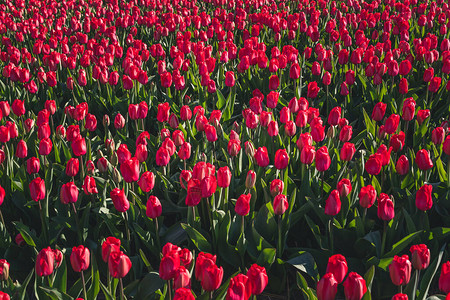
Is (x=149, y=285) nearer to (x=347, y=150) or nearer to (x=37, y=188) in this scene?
(x=37, y=188)

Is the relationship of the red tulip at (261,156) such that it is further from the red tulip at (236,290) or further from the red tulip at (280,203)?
the red tulip at (236,290)

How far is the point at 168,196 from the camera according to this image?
2.96m

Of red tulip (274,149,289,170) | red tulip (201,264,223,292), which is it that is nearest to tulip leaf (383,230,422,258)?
red tulip (274,149,289,170)

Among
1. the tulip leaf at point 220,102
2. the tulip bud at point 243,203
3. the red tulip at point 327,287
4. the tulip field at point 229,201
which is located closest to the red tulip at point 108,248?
the tulip field at point 229,201

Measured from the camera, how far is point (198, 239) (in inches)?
97.2

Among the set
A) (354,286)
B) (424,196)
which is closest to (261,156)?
(424,196)

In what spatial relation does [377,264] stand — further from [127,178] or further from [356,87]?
[356,87]

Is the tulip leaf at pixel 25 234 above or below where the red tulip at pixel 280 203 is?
below

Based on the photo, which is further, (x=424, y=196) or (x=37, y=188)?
(x=37, y=188)

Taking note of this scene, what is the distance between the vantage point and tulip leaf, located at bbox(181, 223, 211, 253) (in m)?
2.44

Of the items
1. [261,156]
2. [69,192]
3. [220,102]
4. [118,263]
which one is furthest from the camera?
[220,102]

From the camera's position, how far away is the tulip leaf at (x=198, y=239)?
96.1 inches

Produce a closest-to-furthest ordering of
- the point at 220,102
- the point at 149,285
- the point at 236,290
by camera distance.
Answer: the point at 236,290 < the point at 149,285 < the point at 220,102

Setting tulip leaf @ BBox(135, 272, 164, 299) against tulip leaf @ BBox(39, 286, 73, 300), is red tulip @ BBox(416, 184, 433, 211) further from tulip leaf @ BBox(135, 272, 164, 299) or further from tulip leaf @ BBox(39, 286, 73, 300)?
tulip leaf @ BBox(39, 286, 73, 300)
